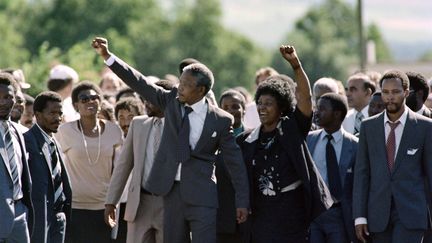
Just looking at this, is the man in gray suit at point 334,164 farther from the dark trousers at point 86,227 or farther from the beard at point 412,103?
the dark trousers at point 86,227

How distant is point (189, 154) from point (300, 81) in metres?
1.55

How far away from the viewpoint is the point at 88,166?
1495 centimetres

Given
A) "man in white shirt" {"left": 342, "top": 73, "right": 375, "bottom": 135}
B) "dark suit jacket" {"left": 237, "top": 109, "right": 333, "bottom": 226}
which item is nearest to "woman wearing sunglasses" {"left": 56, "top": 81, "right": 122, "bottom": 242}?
"dark suit jacket" {"left": 237, "top": 109, "right": 333, "bottom": 226}

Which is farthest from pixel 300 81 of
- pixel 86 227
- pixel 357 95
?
pixel 357 95

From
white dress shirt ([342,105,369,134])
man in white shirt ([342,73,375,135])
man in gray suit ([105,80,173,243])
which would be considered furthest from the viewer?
man in white shirt ([342,73,375,135])

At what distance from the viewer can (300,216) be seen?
500 inches

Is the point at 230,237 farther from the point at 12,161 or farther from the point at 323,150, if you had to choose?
the point at 12,161

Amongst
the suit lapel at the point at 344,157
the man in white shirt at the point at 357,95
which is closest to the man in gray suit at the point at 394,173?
the suit lapel at the point at 344,157

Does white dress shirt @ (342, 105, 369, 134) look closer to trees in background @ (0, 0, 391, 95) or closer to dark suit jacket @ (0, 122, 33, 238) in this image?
dark suit jacket @ (0, 122, 33, 238)

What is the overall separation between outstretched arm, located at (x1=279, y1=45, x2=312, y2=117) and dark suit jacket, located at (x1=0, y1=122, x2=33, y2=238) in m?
2.66

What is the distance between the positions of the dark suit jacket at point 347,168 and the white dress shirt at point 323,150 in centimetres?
3

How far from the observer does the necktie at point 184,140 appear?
13055mm

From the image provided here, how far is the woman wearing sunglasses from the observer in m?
14.9

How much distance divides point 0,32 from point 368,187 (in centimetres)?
8932
